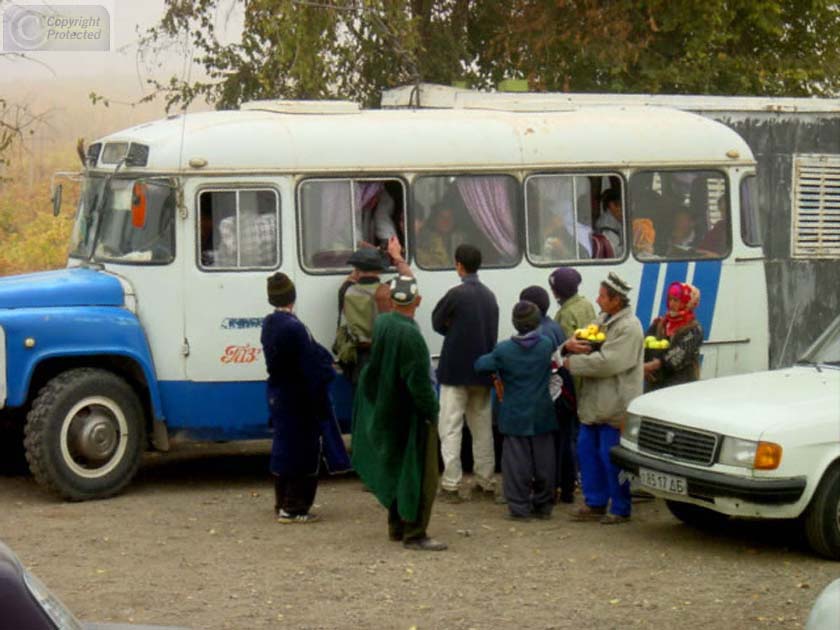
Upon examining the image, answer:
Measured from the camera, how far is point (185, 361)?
12.6 metres

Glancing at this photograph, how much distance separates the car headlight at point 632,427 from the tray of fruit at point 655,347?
1.27m

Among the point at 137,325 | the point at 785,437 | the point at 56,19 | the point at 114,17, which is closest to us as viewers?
the point at 785,437

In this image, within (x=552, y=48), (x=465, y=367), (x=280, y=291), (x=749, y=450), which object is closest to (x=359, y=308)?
(x=465, y=367)

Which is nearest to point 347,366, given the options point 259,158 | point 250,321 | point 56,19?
point 250,321

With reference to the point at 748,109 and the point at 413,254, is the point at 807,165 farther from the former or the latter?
the point at 413,254

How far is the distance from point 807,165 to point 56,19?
38.5ft

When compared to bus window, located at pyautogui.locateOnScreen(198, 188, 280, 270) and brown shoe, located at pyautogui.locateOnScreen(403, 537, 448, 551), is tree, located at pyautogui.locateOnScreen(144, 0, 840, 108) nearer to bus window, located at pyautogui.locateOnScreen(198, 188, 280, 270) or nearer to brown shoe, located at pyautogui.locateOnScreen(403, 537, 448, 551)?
bus window, located at pyautogui.locateOnScreen(198, 188, 280, 270)

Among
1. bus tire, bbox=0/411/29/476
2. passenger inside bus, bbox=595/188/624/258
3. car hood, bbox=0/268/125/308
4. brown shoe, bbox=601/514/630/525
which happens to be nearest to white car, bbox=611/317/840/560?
brown shoe, bbox=601/514/630/525

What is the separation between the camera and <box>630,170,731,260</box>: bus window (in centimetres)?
1401

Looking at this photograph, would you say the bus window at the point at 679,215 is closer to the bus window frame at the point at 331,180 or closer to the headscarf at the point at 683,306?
the headscarf at the point at 683,306

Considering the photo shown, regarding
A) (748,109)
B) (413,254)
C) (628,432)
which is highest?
(748,109)

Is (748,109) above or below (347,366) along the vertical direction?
above

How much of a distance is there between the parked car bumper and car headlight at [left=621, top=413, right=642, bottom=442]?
1.17ft

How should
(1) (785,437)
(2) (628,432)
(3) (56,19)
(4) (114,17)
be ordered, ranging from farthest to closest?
(4) (114,17), (3) (56,19), (2) (628,432), (1) (785,437)
